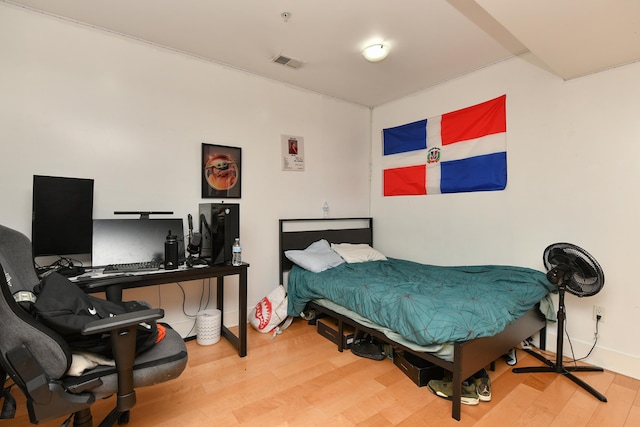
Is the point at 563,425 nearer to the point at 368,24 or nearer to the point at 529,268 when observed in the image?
the point at 529,268

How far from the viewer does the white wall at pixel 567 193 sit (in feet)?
7.18

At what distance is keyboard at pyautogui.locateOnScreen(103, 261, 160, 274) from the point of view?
2053mm

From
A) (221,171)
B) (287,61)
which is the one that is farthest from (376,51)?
(221,171)

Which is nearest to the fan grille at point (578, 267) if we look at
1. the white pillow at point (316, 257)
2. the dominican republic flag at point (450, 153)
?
the dominican republic flag at point (450, 153)

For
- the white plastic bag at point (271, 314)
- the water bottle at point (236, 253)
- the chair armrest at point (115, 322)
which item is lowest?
the white plastic bag at point (271, 314)

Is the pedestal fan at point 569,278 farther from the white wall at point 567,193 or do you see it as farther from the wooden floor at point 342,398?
the white wall at point 567,193

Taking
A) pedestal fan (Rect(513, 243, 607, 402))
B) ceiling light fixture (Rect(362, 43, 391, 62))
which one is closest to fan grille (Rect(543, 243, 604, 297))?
pedestal fan (Rect(513, 243, 607, 402))

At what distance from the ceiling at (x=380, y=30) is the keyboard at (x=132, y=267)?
1.83 meters

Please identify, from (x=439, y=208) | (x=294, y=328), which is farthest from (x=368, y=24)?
(x=294, y=328)

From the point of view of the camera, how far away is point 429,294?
7.05 ft

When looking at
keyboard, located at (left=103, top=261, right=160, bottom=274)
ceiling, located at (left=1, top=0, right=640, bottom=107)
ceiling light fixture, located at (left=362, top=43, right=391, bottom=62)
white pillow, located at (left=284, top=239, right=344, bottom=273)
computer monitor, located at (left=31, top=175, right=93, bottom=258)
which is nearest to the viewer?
ceiling, located at (left=1, top=0, right=640, bottom=107)

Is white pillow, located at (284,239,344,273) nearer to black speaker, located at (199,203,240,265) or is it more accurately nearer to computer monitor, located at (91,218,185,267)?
black speaker, located at (199,203,240,265)

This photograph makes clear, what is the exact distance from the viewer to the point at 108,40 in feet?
7.79

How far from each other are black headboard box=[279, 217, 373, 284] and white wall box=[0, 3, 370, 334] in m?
0.11
